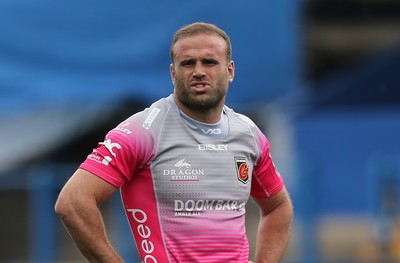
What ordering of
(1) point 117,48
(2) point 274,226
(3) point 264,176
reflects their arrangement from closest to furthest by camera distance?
(3) point 264,176 → (2) point 274,226 → (1) point 117,48

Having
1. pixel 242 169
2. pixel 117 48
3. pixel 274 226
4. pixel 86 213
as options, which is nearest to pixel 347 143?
pixel 117 48

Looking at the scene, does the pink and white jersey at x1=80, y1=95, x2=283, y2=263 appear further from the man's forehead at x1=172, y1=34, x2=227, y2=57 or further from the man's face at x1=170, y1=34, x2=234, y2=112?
the man's forehead at x1=172, y1=34, x2=227, y2=57

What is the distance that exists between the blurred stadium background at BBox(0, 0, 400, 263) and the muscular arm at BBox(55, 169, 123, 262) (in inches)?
255

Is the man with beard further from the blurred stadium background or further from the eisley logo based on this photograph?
the blurred stadium background

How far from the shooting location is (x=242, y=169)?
17.6ft

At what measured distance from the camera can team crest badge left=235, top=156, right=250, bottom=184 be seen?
210 inches

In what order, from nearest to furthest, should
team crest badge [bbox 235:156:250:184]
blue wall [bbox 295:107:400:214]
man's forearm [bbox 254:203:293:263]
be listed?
team crest badge [bbox 235:156:250:184]
man's forearm [bbox 254:203:293:263]
blue wall [bbox 295:107:400:214]

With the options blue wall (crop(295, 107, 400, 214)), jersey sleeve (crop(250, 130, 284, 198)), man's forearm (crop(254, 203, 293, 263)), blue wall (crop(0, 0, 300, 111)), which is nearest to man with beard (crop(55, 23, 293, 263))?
jersey sleeve (crop(250, 130, 284, 198))

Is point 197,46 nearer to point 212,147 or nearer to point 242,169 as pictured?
point 212,147

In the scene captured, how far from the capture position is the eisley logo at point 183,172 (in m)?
5.15

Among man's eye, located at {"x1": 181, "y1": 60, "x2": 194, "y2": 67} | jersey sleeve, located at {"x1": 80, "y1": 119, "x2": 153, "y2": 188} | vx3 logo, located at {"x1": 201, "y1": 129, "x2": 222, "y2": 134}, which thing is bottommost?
jersey sleeve, located at {"x1": 80, "y1": 119, "x2": 153, "y2": 188}

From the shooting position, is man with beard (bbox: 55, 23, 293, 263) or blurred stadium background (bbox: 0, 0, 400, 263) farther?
blurred stadium background (bbox: 0, 0, 400, 263)

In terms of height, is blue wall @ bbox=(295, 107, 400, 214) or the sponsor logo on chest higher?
the sponsor logo on chest

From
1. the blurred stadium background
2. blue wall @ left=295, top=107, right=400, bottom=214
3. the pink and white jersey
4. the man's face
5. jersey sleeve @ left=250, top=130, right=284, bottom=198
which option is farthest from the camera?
blue wall @ left=295, top=107, right=400, bottom=214
